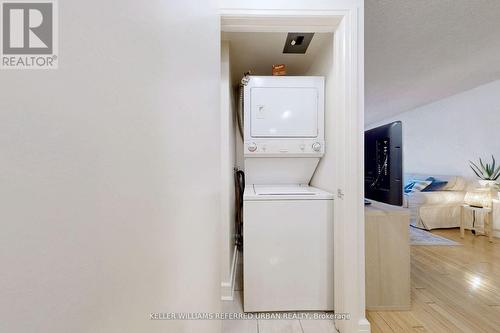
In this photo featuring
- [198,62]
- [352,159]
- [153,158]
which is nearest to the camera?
[153,158]

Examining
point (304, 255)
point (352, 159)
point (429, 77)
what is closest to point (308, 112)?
point (352, 159)

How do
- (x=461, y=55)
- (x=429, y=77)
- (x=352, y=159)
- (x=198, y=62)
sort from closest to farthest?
(x=198, y=62), (x=352, y=159), (x=461, y=55), (x=429, y=77)

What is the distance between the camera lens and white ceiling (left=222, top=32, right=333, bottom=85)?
69.5 inches

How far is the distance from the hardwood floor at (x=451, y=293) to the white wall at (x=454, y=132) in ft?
6.46

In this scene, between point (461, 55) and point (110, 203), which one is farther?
point (461, 55)

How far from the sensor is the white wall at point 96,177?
0.78 feet

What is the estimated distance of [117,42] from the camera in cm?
37

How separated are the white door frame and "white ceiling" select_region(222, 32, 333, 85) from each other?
1.00 ft

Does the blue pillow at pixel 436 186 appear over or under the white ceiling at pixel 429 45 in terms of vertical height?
under

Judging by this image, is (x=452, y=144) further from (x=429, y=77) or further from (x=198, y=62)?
(x=198, y=62)

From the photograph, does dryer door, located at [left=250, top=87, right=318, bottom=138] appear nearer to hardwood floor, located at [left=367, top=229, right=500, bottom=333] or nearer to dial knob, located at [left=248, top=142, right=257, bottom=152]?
dial knob, located at [left=248, top=142, right=257, bottom=152]

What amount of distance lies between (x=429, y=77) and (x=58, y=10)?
4438mm

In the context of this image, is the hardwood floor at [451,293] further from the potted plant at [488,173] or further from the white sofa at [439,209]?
the potted plant at [488,173]

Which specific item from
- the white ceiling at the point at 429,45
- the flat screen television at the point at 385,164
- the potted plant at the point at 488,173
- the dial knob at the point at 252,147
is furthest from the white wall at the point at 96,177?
the potted plant at the point at 488,173
